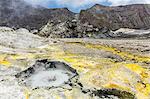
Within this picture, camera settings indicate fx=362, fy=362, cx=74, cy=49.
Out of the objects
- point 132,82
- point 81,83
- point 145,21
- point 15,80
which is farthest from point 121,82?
point 145,21

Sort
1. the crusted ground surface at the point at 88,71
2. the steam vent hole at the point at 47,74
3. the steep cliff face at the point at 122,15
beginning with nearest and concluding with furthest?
the crusted ground surface at the point at 88,71 → the steam vent hole at the point at 47,74 → the steep cliff face at the point at 122,15

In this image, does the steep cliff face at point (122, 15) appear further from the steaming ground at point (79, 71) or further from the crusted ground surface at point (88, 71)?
the crusted ground surface at point (88, 71)

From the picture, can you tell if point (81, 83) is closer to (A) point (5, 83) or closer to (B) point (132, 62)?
(A) point (5, 83)

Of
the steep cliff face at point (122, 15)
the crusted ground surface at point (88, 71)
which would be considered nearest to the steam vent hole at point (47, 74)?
the crusted ground surface at point (88, 71)

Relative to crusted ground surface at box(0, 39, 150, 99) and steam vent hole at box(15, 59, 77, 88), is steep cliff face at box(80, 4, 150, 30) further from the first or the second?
steam vent hole at box(15, 59, 77, 88)

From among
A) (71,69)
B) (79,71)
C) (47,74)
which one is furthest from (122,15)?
(79,71)
